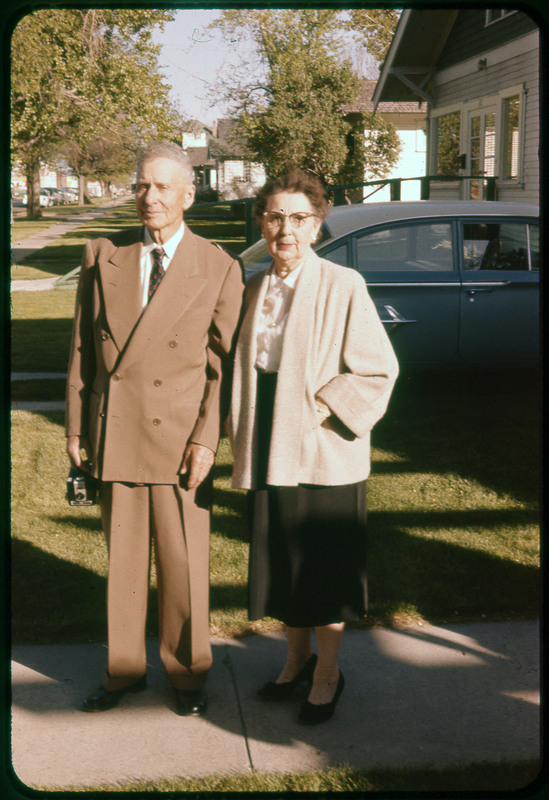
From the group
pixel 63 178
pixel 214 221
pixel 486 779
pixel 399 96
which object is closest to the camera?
pixel 486 779

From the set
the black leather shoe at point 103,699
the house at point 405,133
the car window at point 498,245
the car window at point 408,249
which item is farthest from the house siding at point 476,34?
the black leather shoe at point 103,699

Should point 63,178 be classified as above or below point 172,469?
above

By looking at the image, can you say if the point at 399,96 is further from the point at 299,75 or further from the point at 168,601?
the point at 168,601

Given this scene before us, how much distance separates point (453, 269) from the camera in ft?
22.9

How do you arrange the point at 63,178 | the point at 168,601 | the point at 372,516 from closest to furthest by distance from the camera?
1. the point at 168,601
2. the point at 372,516
3. the point at 63,178

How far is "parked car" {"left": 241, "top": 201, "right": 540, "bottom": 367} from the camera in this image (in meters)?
6.86

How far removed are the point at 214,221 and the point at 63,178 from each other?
80.0m

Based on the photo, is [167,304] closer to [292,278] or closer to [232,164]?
[292,278]

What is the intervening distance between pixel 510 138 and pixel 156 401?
41.5 feet

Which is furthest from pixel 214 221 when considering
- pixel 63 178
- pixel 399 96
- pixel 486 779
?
pixel 63 178

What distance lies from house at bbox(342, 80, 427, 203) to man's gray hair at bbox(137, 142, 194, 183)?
2329cm

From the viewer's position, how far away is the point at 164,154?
2812 mm

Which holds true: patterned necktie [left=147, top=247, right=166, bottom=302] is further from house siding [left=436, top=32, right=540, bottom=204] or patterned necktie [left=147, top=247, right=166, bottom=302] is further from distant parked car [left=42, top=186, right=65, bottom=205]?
distant parked car [left=42, top=186, right=65, bottom=205]

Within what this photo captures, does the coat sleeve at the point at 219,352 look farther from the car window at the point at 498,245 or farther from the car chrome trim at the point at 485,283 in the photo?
the car window at the point at 498,245
